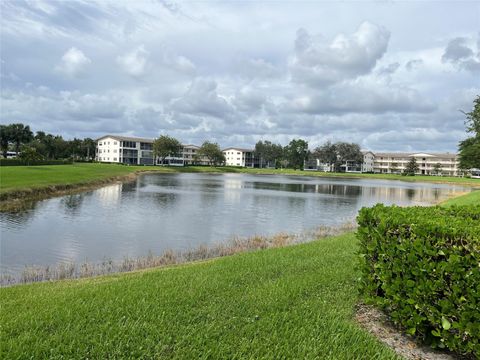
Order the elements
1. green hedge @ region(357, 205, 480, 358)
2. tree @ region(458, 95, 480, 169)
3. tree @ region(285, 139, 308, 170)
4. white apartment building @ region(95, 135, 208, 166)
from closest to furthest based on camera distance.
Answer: green hedge @ region(357, 205, 480, 358) → tree @ region(458, 95, 480, 169) → white apartment building @ region(95, 135, 208, 166) → tree @ region(285, 139, 308, 170)

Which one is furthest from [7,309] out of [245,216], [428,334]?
[245,216]

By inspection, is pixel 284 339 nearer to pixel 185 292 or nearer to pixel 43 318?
pixel 185 292

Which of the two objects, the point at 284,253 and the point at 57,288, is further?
the point at 284,253

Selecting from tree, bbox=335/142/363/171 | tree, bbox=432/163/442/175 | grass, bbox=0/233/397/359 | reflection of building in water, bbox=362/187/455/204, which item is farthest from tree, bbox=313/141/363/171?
grass, bbox=0/233/397/359

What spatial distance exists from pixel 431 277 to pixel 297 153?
18222 centimetres

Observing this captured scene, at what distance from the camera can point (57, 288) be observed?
9.62 m

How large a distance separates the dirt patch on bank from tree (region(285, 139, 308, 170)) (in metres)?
179

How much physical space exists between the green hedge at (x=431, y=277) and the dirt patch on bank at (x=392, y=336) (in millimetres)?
159

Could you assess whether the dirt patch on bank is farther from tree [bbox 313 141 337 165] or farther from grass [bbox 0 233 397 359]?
tree [bbox 313 141 337 165]

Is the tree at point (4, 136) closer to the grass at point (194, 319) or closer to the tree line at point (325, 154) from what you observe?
the tree line at point (325, 154)

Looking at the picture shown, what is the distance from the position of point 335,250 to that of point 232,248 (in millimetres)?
6354

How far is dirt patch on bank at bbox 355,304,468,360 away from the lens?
6.20 m

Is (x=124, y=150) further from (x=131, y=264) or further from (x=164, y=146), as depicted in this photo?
(x=131, y=264)

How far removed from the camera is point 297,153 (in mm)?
186125
